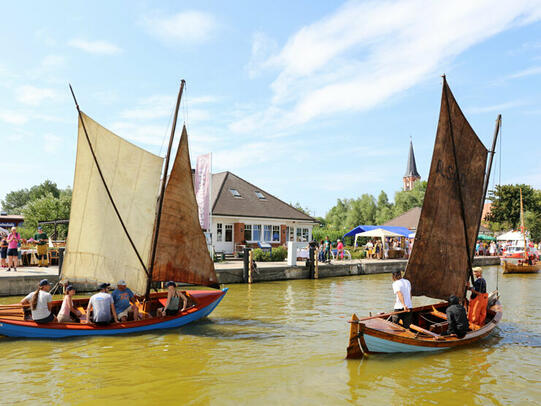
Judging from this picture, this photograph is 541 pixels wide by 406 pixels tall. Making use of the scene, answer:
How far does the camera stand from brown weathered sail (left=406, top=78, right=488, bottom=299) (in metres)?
10.3

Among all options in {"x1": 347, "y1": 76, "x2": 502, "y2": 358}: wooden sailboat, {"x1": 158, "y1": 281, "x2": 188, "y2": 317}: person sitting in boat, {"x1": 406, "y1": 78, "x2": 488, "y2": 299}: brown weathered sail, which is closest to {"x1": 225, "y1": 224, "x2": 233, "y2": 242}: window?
{"x1": 158, "y1": 281, "x2": 188, "y2": 317}: person sitting in boat

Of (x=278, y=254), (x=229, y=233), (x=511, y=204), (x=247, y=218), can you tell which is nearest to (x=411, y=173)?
(x=511, y=204)

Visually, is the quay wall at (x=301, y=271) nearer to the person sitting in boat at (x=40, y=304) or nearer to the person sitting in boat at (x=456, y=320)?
the person sitting in boat at (x=456, y=320)

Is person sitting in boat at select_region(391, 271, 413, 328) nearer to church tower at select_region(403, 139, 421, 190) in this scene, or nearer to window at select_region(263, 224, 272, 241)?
window at select_region(263, 224, 272, 241)

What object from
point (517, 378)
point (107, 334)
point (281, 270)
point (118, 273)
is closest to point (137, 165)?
point (118, 273)

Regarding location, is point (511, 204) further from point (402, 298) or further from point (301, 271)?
point (402, 298)

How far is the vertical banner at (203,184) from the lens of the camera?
22656mm

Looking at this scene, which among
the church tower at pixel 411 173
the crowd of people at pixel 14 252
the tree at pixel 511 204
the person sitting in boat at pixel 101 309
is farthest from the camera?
the church tower at pixel 411 173

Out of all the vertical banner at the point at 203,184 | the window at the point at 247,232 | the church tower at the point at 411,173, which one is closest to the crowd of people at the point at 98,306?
the vertical banner at the point at 203,184

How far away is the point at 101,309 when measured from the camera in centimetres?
1001

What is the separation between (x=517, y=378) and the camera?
7898mm

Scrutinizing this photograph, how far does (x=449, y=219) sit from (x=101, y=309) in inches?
360

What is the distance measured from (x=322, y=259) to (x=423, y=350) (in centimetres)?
1925

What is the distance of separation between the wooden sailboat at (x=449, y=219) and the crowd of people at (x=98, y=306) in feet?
21.9
